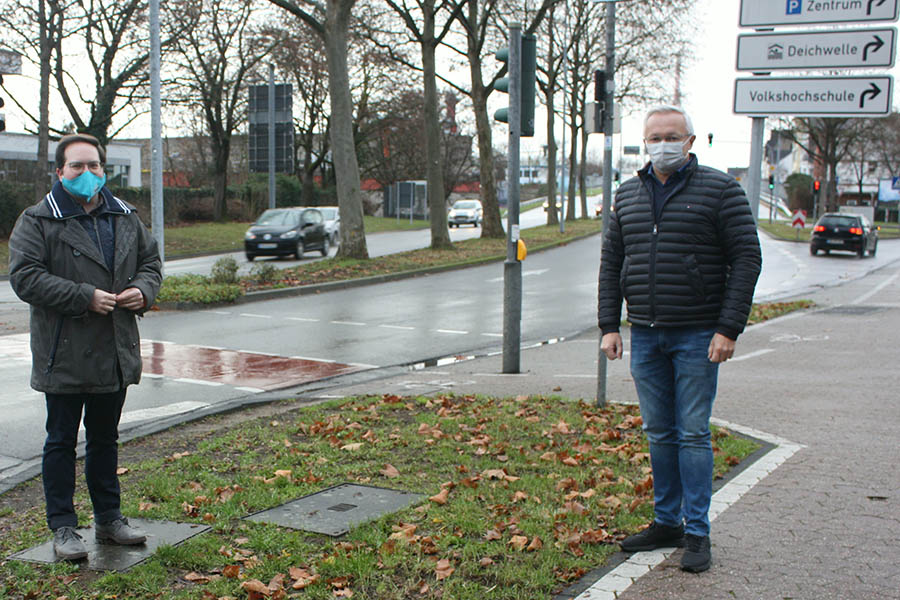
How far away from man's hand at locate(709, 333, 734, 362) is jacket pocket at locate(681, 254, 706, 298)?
8.6 inches

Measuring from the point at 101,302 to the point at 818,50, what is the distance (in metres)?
7.42

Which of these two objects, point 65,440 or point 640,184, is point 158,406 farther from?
point 640,184

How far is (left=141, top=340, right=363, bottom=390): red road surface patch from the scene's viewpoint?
9992mm

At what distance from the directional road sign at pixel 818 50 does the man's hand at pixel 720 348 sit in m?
Result: 5.83

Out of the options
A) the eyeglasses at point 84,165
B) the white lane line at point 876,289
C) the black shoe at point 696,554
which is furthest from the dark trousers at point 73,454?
the white lane line at point 876,289

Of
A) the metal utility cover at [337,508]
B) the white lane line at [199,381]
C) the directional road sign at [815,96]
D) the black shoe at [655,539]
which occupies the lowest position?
the white lane line at [199,381]

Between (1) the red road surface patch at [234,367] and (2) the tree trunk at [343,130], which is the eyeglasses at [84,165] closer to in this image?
(1) the red road surface patch at [234,367]

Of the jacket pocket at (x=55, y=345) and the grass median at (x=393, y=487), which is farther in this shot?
the jacket pocket at (x=55, y=345)

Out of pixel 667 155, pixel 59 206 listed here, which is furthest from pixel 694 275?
pixel 59 206

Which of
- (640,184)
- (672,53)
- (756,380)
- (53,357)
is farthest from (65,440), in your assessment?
(672,53)

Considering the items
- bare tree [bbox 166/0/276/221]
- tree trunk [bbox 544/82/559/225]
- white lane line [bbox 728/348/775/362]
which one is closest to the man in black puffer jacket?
white lane line [bbox 728/348/775/362]

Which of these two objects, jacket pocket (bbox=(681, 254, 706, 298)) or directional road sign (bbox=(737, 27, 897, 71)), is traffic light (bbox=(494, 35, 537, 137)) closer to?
directional road sign (bbox=(737, 27, 897, 71))

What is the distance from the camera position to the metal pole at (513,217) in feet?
32.5

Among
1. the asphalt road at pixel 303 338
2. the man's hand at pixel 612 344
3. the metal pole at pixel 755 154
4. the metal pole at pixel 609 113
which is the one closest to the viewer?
the man's hand at pixel 612 344
